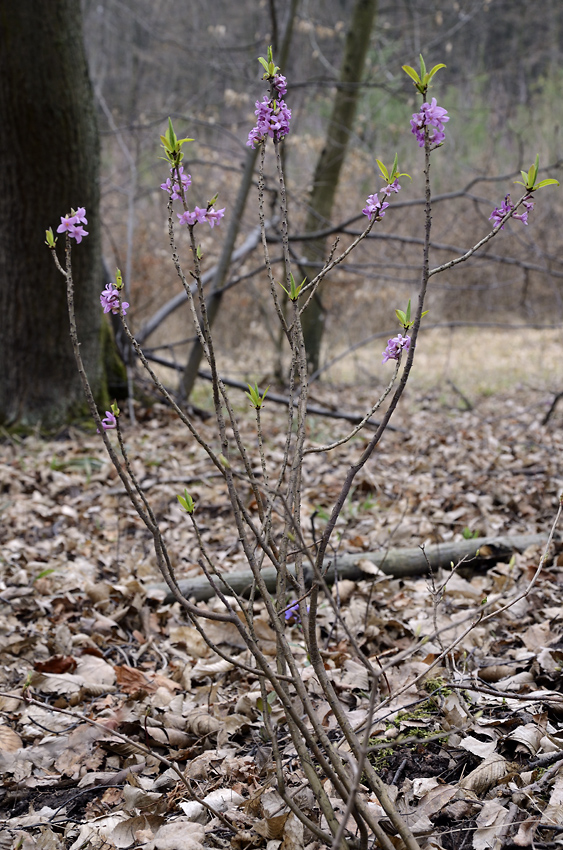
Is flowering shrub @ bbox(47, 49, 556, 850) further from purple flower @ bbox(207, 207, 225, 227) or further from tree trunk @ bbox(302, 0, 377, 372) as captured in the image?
tree trunk @ bbox(302, 0, 377, 372)

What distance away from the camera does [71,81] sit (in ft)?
16.2

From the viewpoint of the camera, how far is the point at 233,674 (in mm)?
2455

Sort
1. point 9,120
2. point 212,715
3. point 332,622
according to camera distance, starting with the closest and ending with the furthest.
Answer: point 212,715 < point 332,622 < point 9,120

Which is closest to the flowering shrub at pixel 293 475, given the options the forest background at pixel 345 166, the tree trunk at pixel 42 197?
the tree trunk at pixel 42 197

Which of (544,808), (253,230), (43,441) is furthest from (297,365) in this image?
(253,230)

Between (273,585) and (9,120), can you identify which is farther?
(9,120)

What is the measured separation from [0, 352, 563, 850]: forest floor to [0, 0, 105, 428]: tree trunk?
0.94 metres

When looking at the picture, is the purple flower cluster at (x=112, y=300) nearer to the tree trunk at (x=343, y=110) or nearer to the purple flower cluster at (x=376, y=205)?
the purple flower cluster at (x=376, y=205)

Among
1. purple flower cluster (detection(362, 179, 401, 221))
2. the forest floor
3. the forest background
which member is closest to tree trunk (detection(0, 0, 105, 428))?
the forest floor

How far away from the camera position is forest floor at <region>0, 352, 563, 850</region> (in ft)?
5.25

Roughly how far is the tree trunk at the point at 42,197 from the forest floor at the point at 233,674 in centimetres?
94

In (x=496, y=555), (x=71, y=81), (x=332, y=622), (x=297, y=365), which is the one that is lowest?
(x=332, y=622)

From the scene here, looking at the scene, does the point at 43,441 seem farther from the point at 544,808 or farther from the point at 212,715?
the point at 544,808

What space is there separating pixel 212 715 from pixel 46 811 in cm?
58
